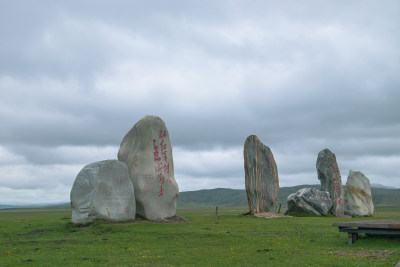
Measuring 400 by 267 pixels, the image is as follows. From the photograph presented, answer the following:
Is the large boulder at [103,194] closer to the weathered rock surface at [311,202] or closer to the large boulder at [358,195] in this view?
the weathered rock surface at [311,202]

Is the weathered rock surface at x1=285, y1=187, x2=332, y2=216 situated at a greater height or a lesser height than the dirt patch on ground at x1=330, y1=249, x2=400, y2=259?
greater

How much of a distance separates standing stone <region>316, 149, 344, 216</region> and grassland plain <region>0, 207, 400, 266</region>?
13082mm

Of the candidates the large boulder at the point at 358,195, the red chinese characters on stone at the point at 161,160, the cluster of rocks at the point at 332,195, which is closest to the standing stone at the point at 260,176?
the cluster of rocks at the point at 332,195

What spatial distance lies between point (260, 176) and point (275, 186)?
1.76 meters

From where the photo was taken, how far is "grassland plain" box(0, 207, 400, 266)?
1272 centimetres

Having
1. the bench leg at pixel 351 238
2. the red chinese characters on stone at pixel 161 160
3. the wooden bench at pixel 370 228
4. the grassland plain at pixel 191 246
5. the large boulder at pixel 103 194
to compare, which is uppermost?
the red chinese characters on stone at pixel 161 160

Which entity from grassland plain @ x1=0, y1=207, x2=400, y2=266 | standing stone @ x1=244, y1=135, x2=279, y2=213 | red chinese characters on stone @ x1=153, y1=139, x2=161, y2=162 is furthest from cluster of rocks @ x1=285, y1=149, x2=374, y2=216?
red chinese characters on stone @ x1=153, y1=139, x2=161, y2=162

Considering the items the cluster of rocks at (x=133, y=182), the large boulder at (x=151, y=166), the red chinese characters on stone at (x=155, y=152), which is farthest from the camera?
the red chinese characters on stone at (x=155, y=152)

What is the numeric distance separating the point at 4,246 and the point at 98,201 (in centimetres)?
733

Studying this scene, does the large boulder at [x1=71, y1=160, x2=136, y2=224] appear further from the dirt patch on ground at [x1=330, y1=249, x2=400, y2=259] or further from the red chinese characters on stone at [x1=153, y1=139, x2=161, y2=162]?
the dirt patch on ground at [x1=330, y1=249, x2=400, y2=259]

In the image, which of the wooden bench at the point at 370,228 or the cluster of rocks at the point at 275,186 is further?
the cluster of rocks at the point at 275,186

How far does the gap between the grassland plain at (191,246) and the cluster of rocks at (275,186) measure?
345 inches

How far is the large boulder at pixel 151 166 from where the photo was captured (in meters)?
27.0

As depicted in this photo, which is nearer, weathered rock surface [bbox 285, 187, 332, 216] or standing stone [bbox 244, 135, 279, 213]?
standing stone [bbox 244, 135, 279, 213]
